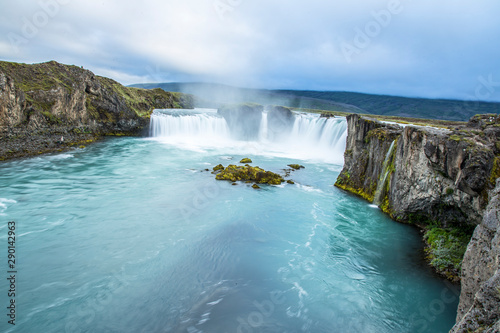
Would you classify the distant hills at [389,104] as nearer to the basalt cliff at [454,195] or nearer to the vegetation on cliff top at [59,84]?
the vegetation on cliff top at [59,84]

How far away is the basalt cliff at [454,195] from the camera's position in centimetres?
538

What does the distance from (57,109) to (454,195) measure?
128 feet

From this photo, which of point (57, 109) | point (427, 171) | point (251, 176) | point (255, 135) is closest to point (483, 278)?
point (427, 171)

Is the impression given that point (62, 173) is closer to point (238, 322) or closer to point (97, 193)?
point (97, 193)

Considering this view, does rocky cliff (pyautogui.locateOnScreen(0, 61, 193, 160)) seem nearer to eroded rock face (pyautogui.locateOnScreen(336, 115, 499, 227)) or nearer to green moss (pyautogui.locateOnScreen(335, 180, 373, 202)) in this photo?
green moss (pyautogui.locateOnScreen(335, 180, 373, 202))

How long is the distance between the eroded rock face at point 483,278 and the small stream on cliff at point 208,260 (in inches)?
92.5

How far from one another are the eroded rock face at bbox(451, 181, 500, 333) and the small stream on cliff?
2.35 m

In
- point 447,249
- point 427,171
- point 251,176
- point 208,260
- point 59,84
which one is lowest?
point 208,260

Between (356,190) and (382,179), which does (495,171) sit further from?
(356,190)

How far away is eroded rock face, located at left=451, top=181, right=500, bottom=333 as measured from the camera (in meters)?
3.94

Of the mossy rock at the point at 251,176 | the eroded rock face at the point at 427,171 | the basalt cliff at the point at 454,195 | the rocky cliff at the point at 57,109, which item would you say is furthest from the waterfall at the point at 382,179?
the rocky cliff at the point at 57,109

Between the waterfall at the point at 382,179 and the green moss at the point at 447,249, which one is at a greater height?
the waterfall at the point at 382,179

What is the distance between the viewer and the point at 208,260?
10250mm

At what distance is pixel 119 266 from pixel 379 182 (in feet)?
50.9
